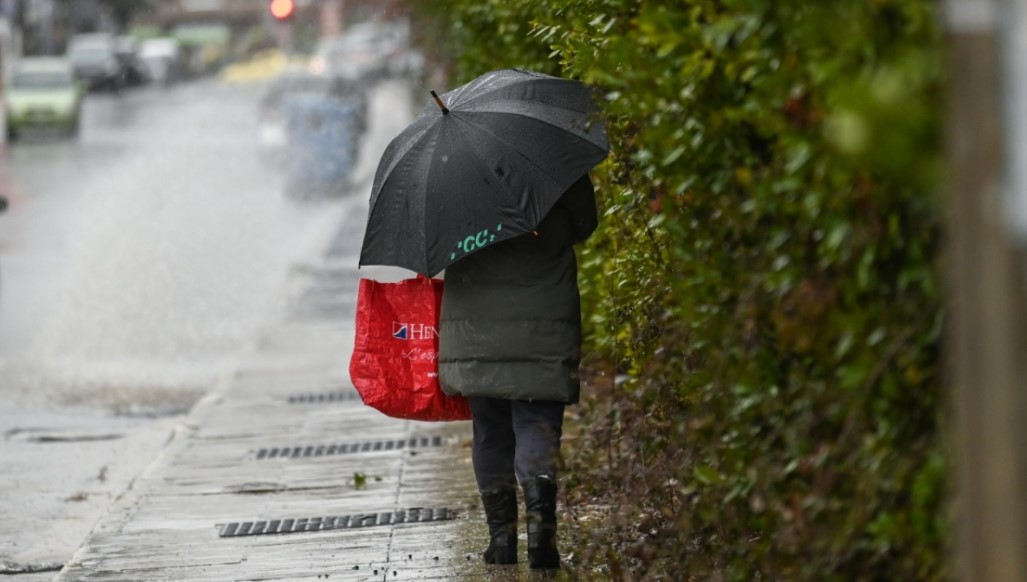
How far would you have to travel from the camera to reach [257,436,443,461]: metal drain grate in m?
9.26

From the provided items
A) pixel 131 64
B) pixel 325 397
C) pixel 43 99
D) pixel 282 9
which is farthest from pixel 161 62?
pixel 325 397

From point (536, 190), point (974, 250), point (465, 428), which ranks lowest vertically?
point (465, 428)

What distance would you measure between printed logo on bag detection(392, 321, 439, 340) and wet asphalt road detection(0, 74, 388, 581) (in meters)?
2.03

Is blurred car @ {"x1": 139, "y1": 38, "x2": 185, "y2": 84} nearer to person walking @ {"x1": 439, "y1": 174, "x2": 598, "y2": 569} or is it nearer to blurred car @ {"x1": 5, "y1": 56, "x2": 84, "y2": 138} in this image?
blurred car @ {"x1": 5, "y1": 56, "x2": 84, "y2": 138}

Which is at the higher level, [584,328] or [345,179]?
[345,179]

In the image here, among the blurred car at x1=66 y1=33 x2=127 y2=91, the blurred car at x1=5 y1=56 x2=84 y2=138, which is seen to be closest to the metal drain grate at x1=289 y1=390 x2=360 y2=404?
the blurred car at x1=5 y1=56 x2=84 y2=138

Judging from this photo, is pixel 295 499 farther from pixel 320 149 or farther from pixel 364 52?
pixel 364 52

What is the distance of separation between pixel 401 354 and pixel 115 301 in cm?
1112

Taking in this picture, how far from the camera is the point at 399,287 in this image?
6.44 metres

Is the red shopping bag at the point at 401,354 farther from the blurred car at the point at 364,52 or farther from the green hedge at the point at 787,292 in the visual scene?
the blurred car at the point at 364,52

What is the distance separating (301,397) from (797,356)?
24.0 feet

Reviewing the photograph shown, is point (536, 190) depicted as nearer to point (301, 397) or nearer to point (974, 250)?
point (974, 250)

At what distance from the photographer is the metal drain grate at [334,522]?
7.36 meters

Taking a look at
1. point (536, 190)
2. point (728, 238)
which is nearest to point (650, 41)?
point (728, 238)
